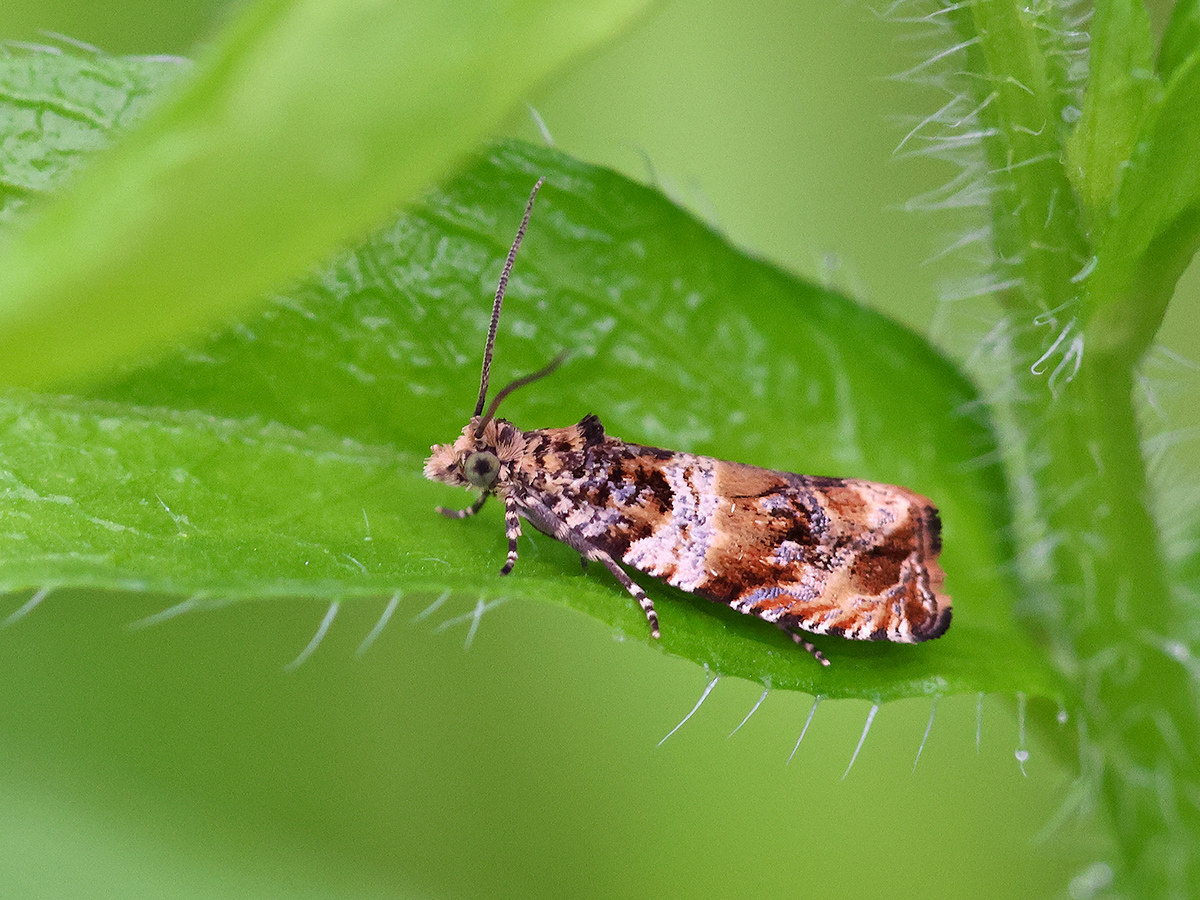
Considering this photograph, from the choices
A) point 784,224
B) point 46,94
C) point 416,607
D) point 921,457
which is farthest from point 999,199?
point 784,224

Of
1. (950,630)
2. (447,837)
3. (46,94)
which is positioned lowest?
(447,837)

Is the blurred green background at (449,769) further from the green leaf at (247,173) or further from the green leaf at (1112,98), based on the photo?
the green leaf at (247,173)

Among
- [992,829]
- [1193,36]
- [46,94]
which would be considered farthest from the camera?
[992,829]

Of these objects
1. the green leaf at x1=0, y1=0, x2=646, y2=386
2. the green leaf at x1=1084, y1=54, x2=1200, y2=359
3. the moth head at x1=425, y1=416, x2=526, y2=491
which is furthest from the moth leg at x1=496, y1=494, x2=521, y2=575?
the green leaf at x1=0, y1=0, x2=646, y2=386

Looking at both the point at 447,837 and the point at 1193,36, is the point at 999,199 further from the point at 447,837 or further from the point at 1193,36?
the point at 447,837

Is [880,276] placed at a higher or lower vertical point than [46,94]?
lower

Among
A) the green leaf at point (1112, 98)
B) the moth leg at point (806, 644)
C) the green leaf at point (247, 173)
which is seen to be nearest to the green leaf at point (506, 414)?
the moth leg at point (806, 644)

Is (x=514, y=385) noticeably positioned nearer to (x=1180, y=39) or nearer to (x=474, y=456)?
(x=474, y=456)

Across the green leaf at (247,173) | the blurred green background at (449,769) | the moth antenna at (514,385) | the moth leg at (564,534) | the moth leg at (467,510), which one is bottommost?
the blurred green background at (449,769)
